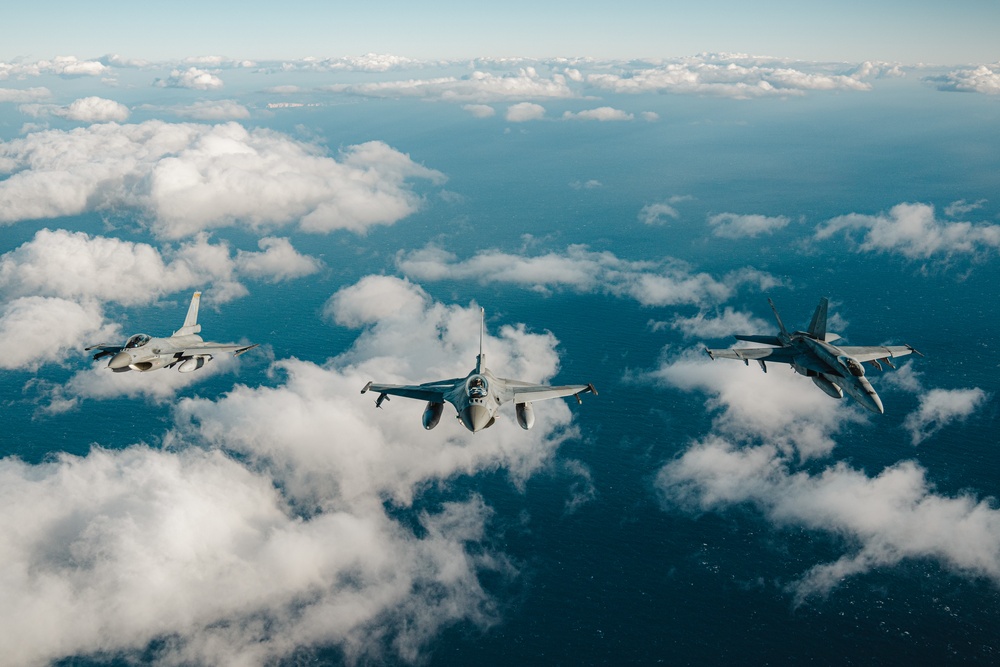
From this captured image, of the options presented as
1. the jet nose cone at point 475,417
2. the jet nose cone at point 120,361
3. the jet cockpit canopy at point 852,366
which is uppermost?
the jet cockpit canopy at point 852,366

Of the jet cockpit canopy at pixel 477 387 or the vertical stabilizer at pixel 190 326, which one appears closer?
the jet cockpit canopy at pixel 477 387

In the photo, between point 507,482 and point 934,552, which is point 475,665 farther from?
point 934,552

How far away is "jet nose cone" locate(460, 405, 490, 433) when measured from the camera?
4863 centimetres

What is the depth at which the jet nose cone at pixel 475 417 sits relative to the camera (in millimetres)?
48628

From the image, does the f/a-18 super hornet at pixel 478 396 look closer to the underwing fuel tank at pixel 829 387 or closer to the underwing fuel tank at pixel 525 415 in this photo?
the underwing fuel tank at pixel 525 415

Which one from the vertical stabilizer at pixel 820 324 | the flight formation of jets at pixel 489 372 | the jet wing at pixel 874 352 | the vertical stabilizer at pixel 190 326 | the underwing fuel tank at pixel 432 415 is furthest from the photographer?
the vertical stabilizer at pixel 190 326

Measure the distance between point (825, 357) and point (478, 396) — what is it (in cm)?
4544

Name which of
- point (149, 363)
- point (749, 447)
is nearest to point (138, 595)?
point (149, 363)

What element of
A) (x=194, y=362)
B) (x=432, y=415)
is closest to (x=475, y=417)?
(x=432, y=415)

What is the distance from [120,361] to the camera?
208 ft

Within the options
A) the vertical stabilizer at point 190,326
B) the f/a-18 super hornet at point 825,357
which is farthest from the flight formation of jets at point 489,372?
the vertical stabilizer at point 190,326

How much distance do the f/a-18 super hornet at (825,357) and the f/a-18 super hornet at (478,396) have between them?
24.2 meters

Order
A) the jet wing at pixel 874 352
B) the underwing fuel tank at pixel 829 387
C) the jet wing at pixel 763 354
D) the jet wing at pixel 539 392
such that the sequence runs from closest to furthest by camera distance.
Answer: the jet wing at pixel 539 392, the underwing fuel tank at pixel 829 387, the jet wing at pixel 874 352, the jet wing at pixel 763 354

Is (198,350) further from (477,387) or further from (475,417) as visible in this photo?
(475,417)
